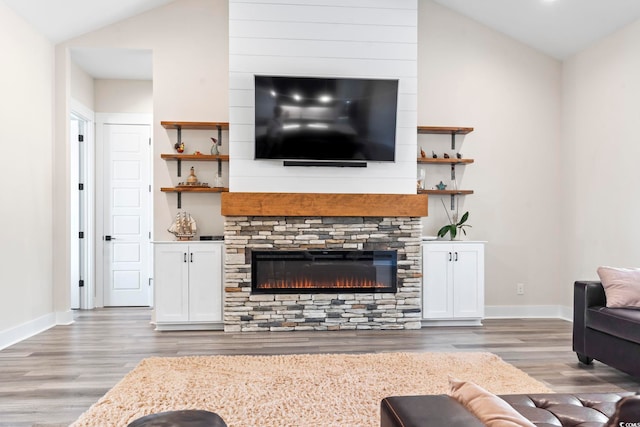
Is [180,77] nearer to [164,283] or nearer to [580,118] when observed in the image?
[164,283]

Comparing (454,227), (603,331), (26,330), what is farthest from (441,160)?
(26,330)

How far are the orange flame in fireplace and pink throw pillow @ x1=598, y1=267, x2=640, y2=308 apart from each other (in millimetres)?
2037

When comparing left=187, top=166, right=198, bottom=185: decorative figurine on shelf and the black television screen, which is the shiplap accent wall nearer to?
the black television screen

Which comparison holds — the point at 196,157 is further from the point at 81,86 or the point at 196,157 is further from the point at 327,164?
the point at 81,86

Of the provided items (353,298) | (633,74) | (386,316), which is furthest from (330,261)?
(633,74)

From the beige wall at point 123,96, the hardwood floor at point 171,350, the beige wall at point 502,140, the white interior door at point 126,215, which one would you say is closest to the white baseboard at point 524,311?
the beige wall at point 502,140

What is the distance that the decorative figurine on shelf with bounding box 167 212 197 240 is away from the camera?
491 cm

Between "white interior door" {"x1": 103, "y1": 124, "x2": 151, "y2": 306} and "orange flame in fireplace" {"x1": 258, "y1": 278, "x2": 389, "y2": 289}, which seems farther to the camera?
"white interior door" {"x1": 103, "y1": 124, "x2": 151, "y2": 306}

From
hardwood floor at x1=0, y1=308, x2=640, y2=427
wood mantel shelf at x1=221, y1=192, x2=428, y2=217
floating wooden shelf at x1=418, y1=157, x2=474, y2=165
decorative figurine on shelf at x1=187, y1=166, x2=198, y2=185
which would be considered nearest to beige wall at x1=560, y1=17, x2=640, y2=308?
hardwood floor at x1=0, y1=308, x2=640, y2=427

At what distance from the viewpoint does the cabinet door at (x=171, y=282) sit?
4.67 m

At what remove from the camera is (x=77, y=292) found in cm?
604

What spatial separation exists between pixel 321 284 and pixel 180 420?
3.28 m

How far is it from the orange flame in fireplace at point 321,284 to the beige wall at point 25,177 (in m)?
2.20

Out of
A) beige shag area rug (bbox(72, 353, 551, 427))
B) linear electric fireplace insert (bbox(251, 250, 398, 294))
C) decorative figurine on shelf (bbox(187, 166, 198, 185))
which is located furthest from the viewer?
decorative figurine on shelf (bbox(187, 166, 198, 185))
